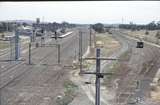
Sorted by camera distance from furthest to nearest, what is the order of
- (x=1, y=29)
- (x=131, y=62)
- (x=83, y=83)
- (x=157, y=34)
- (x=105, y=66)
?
1. (x=157, y=34)
2. (x=1, y=29)
3. (x=131, y=62)
4. (x=105, y=66)
5. (x=83, y=83)

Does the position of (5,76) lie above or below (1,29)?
below

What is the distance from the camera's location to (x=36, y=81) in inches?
356

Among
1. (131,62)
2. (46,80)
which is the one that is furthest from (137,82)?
(131,62)

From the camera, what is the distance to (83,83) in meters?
8.55

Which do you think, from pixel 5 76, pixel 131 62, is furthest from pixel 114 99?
pixel 131 62

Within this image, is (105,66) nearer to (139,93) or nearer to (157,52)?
(139,93)

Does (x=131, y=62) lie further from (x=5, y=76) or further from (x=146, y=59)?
(x=5, y=76)

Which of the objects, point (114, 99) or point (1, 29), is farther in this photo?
point (1, 29)

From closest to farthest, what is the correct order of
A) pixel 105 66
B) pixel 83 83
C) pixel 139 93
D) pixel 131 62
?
pixel 139 93 → pixel 83 83 → pixel 105 66 → pixel 131 62

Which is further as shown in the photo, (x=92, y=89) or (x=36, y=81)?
(x=36, y=81)

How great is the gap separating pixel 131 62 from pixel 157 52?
293 centimetres

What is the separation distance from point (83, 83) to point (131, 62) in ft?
15.9

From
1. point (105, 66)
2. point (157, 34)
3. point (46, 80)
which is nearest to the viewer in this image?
point (46, 80)

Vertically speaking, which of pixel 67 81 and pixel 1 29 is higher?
pixel 1 29
